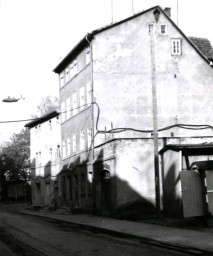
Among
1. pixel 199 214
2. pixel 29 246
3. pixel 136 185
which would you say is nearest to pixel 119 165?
pixel 136 185

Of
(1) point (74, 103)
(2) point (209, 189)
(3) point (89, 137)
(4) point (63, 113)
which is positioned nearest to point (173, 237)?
(2) point (209, 189)

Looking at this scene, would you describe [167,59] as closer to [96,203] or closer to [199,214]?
[96,203]

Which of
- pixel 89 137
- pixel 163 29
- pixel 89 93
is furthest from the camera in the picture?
pixel 163 29

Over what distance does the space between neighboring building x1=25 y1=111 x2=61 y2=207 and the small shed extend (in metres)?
20.5

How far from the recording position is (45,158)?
164ft

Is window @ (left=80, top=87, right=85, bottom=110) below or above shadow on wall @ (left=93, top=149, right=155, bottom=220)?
above

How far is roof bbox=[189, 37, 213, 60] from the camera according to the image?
133 ft

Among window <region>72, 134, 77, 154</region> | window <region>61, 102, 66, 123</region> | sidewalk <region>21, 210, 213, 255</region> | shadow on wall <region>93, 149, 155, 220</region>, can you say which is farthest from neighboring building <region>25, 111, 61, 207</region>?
sidewalk <region>21, 210, 213, 255</region>

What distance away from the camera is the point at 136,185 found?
2895 cm

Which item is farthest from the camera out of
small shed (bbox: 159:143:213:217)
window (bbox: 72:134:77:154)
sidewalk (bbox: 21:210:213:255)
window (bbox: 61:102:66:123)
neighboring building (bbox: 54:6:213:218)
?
window (bbox: 61:102:66:123)

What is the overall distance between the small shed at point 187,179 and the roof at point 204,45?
1670 cm

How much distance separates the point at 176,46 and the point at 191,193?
17632 mm

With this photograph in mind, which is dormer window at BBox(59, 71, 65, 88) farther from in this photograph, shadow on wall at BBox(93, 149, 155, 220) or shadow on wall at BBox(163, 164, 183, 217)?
shadow on wall at BBox(163, 164, 183, 217)

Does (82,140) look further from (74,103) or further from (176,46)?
(176,46)
